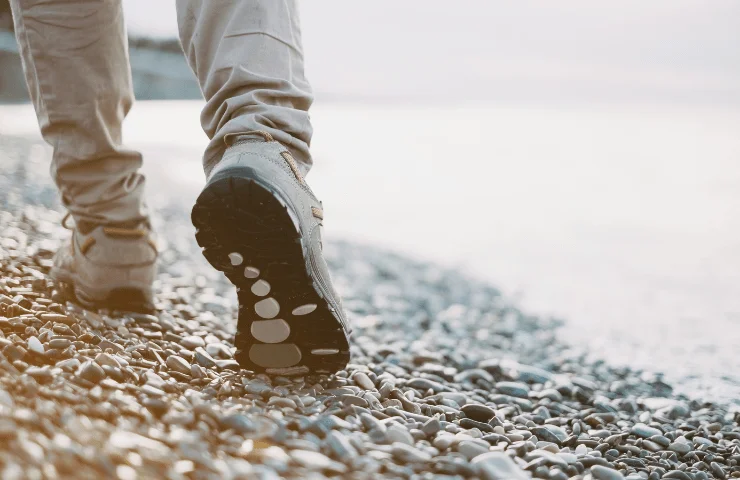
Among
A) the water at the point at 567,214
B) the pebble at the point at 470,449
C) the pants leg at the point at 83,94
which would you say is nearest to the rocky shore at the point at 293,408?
the pebble at the point at 470,449

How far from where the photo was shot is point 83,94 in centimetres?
193

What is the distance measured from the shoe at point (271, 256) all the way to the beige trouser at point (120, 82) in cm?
11

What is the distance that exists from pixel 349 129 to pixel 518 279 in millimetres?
15544

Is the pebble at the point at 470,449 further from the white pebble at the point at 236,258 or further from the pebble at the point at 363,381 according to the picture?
the white pebble at the point at 236,258

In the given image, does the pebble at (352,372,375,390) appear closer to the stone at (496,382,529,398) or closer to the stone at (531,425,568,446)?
the stone at (531,425,568,446)

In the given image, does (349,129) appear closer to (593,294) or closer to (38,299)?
(593,294)

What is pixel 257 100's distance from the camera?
1586 mm

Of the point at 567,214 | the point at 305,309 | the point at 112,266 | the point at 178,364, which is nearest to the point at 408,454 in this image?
the point at 305,309

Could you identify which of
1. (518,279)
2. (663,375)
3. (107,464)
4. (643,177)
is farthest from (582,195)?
(107,464)

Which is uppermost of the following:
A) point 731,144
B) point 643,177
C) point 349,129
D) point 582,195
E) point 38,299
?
point 731,144

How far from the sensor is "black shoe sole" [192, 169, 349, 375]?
4.69 feet

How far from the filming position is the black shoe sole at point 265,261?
56.3 inches

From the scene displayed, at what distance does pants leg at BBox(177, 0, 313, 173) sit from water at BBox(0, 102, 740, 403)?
87.9 inches

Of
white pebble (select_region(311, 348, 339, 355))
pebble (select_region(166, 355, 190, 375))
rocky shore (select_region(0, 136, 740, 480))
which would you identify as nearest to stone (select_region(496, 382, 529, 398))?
rocky shore (select_region(0, 136, 740, 480))
